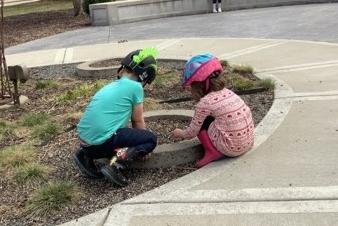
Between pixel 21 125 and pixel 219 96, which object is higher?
pixel 219 96

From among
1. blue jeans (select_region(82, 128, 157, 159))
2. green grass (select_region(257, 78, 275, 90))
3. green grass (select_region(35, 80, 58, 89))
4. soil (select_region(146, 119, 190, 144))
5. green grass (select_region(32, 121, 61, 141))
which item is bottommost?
green grass (select_region(35, 80, 58, 89))

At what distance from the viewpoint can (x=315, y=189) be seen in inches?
147

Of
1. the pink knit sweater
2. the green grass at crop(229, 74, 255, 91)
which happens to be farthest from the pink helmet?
the green grass at crop(229, 74, 255, 91)

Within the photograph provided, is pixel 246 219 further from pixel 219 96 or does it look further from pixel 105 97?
pixel 105 97

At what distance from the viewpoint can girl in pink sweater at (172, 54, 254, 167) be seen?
4281 millimetres

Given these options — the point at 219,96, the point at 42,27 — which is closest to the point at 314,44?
the point at 219,96

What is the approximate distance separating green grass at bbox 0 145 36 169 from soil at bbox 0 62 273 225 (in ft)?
0.30

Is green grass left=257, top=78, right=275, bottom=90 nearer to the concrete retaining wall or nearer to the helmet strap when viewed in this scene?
the helmet strap

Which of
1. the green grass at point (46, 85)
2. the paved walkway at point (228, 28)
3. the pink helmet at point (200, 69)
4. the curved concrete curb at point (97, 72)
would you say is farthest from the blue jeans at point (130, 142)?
the paved walkway at point (228, 28)

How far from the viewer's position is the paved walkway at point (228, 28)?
38.7ft

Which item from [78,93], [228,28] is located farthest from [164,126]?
[228,28]

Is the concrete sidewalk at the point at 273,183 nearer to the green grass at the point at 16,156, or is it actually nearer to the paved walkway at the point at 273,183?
the paved walkway at the point at 273,183

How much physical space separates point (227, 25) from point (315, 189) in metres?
10.7

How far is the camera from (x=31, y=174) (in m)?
4.47
